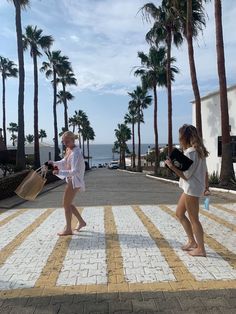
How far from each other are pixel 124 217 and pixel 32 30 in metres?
29.8

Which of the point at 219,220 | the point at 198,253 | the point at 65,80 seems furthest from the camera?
the point at 65,80

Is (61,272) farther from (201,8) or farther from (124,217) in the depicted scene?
(201,8)

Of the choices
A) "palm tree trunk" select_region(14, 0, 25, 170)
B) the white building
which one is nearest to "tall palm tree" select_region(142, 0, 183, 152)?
the white building

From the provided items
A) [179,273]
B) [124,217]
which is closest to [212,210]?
[124,217]

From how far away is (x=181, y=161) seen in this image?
18.2 ft

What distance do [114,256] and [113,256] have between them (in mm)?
14

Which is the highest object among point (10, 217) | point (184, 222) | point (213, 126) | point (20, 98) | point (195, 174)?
point (20, 98)

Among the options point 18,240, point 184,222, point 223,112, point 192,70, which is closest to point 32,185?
point 18,240

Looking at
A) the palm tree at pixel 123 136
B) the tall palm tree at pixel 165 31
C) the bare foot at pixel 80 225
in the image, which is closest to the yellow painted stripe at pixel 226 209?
the bare foot at pixel 80 225

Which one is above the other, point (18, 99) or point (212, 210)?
point (18, 99)

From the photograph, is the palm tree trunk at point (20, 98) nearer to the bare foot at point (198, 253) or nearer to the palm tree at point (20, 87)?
the palm tree at point (20, 87)

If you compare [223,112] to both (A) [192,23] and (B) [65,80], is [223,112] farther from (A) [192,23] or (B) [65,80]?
(B) [65,80]

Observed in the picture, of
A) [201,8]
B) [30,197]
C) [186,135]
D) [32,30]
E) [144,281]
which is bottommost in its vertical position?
[144,281]

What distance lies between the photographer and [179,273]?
202 inches
